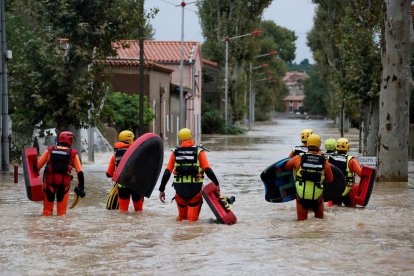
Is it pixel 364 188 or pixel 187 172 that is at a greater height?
pixel 187 172

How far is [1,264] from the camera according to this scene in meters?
10.5

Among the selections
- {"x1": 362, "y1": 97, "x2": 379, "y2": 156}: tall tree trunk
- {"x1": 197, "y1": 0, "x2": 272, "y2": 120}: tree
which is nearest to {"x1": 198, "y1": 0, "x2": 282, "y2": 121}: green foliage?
{"x1": 197, "y1": 0, "x2": 272, "y2": 120}: tree

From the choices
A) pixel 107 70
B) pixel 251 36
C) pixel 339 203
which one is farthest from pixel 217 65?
pixel 339 203

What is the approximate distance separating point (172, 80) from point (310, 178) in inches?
1951

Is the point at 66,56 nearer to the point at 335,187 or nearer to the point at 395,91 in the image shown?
the point at 395,91

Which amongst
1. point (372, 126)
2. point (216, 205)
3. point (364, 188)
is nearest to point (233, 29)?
point (372, 126)

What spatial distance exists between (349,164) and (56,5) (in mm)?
12931

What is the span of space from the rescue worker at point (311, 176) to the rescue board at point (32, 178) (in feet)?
13.5

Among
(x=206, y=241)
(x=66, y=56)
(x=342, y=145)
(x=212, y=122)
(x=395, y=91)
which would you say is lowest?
(x=212, y=122)

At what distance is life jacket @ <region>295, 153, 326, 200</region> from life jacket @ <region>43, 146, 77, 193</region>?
11.9 feet

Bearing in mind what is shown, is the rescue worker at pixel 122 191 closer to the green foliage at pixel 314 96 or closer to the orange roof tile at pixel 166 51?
the orange roof tile at pixel 166 51

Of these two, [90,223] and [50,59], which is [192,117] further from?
[90,223]

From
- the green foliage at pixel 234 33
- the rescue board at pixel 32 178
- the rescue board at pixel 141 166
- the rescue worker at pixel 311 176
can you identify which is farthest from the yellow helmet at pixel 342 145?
the green foliage at pixel 234 33

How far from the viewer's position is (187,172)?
14.3 meters
